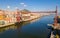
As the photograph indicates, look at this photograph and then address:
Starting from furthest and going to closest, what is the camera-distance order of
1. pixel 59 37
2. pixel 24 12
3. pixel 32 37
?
pixel 24 12 < pixel 32 37 < pixel 59 37

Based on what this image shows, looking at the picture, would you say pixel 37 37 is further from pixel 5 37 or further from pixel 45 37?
pixel 5 37

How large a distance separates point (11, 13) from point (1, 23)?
4.30 metres

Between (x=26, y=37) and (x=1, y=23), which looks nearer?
(x=26, y=37)

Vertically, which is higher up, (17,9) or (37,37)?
(17,9)

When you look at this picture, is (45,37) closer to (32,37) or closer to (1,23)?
(32,37)

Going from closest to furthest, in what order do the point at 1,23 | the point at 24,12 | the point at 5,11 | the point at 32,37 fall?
1. the point at 32,37
2. the point at 1,23
3. the point at 5,11
4. the point at 24,12

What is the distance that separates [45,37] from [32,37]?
1.54ft

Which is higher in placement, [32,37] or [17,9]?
[17,9]

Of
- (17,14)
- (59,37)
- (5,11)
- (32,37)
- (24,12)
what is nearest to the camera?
(59,37)

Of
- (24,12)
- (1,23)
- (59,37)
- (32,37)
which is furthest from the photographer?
(24,12)

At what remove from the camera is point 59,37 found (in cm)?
509

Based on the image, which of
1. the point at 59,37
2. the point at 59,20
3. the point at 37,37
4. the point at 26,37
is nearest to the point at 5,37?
the point at 26,37

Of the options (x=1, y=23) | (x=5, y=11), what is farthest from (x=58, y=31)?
(x=5, y=11)

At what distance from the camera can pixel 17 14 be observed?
36.5 ft
